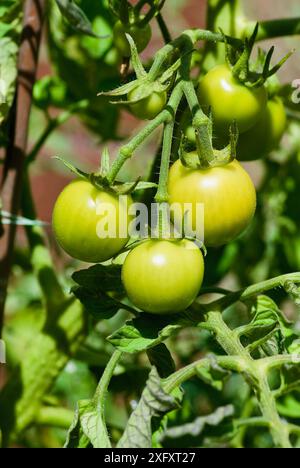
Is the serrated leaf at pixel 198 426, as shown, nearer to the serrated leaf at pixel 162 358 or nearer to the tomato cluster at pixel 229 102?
the serrated leaf at pixel 162 358

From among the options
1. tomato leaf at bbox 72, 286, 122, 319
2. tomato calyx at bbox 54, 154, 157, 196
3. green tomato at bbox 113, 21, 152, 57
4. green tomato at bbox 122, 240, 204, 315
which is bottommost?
tomato leaf at bbox 72, 286, 122, 319

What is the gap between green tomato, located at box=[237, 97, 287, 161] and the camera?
838mm

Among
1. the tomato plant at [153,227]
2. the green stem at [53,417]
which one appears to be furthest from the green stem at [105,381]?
the green stem at [53,417]

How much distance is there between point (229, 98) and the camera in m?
0.77

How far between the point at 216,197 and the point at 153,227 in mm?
68

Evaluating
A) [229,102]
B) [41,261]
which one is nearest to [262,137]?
[229,102]

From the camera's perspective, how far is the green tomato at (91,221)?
72 cm

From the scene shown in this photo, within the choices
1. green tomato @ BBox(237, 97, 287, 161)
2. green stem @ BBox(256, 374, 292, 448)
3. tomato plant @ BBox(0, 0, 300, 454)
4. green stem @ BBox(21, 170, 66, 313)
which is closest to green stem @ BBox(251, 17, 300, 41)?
tomato plant @ BBox(0, 0, 300, 454)

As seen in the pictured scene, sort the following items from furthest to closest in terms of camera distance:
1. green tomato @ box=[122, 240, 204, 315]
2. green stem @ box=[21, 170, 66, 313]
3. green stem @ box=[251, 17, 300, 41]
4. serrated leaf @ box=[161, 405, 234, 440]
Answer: green stem @ box=[21, 170, 66, 313], green stem @ box=[251, 17, 300, 41], green tomato @ box=[122, 240, 204, 315], serrated leaf @ box=[161, 405, 234, 440]

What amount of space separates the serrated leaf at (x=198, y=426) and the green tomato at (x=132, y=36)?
40 cm

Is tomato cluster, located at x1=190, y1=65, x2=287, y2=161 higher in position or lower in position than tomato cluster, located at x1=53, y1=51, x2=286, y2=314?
higher

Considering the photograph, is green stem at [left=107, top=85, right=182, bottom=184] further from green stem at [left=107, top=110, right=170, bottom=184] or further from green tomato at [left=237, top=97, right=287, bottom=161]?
green tomato at [left=237, top=97, right=287, bottom=161]

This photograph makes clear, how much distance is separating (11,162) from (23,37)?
0.16m

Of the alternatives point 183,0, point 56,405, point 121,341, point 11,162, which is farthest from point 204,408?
point 183,0
